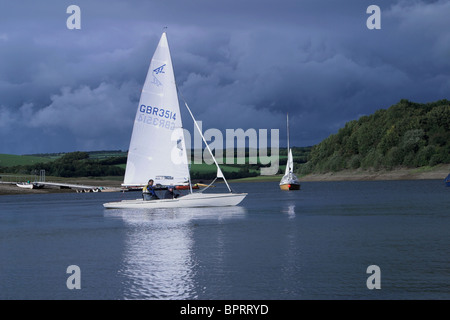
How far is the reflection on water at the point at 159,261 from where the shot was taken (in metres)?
24.0

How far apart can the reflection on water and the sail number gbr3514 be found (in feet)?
39.6

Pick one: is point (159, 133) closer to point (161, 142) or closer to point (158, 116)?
point (161, 142)

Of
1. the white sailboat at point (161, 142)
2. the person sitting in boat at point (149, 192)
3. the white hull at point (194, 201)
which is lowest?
the white hull at point (194, 201)

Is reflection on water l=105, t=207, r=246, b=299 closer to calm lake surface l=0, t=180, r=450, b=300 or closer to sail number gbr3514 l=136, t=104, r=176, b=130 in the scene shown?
calm lake surface l=0, t=180, r=450, b=300

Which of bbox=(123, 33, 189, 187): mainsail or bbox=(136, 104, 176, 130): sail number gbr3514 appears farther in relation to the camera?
bbox=(136, 104, 176, 130): sail number gbr3514

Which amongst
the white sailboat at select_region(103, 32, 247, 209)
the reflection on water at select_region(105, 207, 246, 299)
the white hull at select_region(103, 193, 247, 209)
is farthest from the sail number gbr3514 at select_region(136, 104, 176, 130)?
the reflection on water at select_region(105, 207, 246, 299)

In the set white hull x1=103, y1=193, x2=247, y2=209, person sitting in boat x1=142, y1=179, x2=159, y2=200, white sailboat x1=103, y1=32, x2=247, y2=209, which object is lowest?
white hull x1=103, y1=193, x2=247, y2=209

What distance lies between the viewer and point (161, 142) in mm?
63781

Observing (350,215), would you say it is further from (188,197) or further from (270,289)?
(270,289)

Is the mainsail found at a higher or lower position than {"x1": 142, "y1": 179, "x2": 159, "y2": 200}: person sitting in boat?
higher

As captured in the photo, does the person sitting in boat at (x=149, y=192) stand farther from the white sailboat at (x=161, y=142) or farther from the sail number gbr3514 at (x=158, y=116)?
the sail number gbr3514 at (x=158, y=116)

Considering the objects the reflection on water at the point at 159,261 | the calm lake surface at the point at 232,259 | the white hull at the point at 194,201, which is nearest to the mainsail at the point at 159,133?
the white hull at the point at 194,201

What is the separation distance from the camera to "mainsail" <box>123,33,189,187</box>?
6272 cm
